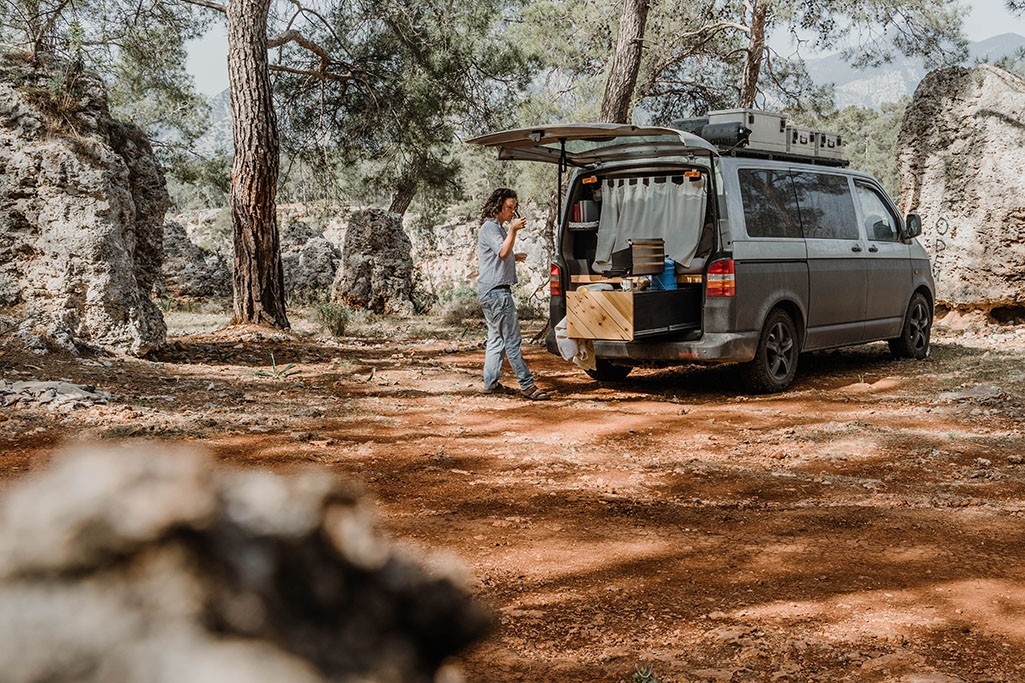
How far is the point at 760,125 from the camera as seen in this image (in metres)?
8.28

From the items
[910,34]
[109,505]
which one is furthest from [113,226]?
[910,34]

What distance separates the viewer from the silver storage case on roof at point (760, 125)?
8180 mm

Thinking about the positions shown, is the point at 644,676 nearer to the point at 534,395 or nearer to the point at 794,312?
the point at 534,395

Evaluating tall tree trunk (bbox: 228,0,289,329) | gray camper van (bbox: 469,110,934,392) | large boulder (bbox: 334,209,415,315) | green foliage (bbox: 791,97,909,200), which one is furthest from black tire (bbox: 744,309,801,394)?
green foliage (bbox: 791,97,909,200)

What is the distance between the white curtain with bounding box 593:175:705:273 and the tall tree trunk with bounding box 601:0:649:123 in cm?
329

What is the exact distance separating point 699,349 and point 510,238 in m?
1.88

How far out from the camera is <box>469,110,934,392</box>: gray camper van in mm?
7680

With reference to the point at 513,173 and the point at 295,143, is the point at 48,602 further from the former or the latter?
the point at 513,173

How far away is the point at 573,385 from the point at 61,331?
4833 millimetres

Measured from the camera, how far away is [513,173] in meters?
26.6

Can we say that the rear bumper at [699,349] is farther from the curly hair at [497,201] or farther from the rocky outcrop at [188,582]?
the rocky outcrop at [188,582]

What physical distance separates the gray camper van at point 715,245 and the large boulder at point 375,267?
798 centimetres

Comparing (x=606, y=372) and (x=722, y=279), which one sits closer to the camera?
(x=722, y=279)

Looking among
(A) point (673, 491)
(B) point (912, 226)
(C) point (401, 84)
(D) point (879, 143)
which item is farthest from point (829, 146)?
(D) point (879, 143)
